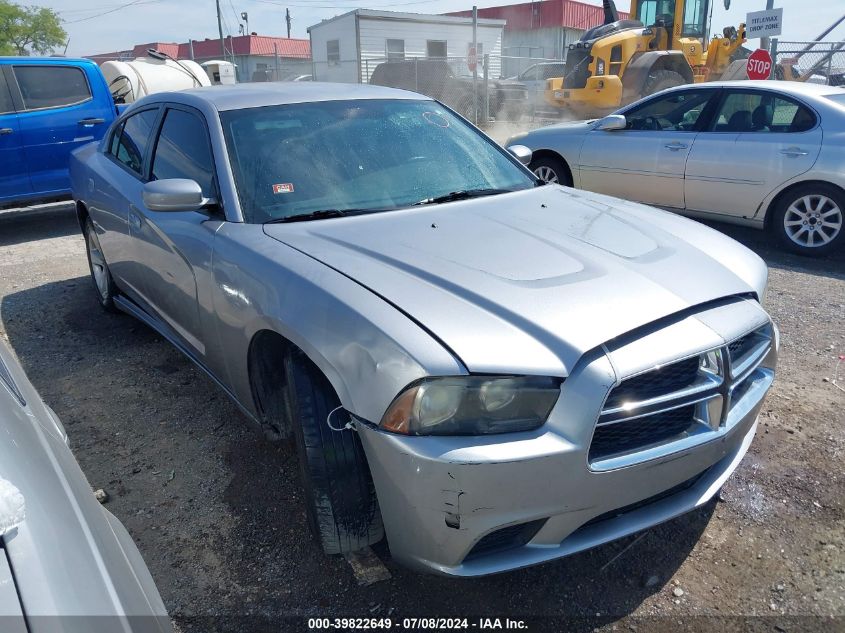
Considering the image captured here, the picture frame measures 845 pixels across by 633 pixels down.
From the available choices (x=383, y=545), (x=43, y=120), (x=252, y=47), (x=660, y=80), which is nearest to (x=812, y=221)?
(x=383, y=545)

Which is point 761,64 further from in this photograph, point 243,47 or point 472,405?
point 243,47

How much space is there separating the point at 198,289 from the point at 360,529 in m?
1.37

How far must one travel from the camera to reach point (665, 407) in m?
1.99

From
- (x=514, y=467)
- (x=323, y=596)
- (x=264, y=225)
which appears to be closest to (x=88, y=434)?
(x=264, y=225)

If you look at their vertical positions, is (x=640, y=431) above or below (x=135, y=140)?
below

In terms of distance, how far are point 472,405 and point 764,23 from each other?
12177mm

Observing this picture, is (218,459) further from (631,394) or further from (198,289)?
(631,394)

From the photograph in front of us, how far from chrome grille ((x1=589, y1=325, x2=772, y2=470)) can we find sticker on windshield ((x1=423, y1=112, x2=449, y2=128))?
2017 millimetres

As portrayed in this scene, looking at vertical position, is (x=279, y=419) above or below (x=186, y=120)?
below

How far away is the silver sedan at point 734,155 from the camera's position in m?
5.79

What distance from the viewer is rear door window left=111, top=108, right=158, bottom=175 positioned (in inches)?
152

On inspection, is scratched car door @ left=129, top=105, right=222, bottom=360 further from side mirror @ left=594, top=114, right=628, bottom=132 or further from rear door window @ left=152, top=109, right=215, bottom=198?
side mirror @ left=594, top=114, right=628, bottom=132

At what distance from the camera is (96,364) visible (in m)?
4.16

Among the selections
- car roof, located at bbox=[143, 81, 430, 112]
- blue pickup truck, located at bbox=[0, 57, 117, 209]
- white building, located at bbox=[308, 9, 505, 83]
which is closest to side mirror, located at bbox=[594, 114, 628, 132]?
car roof, located at bbox=[143, 81, 430, 112]
